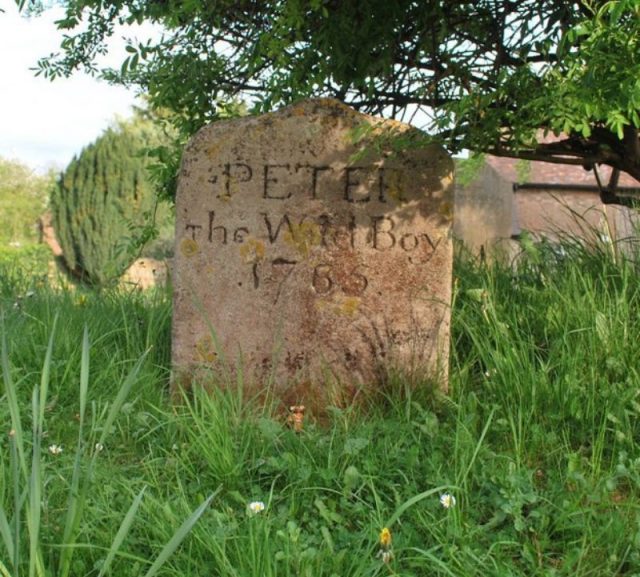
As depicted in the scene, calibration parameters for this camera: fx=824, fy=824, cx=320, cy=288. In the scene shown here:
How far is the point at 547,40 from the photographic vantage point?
3.52 meters

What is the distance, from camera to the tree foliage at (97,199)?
562 inches

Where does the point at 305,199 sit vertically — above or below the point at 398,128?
below

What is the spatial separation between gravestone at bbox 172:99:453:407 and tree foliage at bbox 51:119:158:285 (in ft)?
35.1

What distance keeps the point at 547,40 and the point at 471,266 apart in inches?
54.3

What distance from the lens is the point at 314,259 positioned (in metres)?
3.82

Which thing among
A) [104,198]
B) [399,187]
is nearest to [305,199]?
[399,187]

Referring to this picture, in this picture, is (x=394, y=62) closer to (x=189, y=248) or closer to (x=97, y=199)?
(x=189, y=248)

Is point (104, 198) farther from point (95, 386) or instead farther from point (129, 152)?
point (95, 386)

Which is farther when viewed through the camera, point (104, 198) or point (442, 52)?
point (104, 198)

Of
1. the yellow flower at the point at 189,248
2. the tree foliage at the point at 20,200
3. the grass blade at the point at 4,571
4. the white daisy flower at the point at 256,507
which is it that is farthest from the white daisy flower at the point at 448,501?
the tree foliage at the point at 20,200

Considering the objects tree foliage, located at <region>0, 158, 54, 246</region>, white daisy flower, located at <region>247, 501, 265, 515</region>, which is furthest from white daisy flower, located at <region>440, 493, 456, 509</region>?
tree foliage, located at <region>0, 158, 54, 246</region>

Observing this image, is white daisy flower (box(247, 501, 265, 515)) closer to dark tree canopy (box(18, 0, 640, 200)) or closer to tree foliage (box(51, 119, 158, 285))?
dark tree canopy (box(18, 0, 640, 200))

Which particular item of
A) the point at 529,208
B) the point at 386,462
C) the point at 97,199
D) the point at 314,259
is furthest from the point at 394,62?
the point at 529,208

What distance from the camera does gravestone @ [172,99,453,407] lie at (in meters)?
3.79
